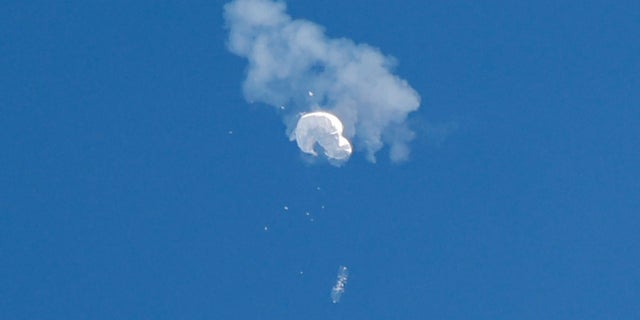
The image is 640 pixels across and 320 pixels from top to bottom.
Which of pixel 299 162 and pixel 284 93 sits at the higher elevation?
pixel 284 93

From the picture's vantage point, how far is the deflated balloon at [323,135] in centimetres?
815

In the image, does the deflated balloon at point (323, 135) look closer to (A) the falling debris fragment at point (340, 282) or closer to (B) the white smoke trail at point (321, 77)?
(B) the white smoke trail at point (321, 77)

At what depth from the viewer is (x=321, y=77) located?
8.27m

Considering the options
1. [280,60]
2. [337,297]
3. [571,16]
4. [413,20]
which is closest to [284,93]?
[280,60]

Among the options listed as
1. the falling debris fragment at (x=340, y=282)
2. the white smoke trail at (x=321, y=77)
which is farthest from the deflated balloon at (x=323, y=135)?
the falling debris fragment at (x=340, y=282)

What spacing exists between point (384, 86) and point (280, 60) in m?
1.13

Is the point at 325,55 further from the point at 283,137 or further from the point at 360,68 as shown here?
the point at 283,137

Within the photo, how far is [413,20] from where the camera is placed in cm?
825

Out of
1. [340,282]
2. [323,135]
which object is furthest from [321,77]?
[340,282]

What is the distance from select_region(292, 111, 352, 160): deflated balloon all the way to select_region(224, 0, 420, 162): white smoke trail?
2.9 inches

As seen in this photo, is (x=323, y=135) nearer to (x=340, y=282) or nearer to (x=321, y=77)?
(x=321, y=77)

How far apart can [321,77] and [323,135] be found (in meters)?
0.63

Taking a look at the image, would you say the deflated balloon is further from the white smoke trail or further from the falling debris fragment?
the falling debris fragment

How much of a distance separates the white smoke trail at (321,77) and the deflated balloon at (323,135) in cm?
7
